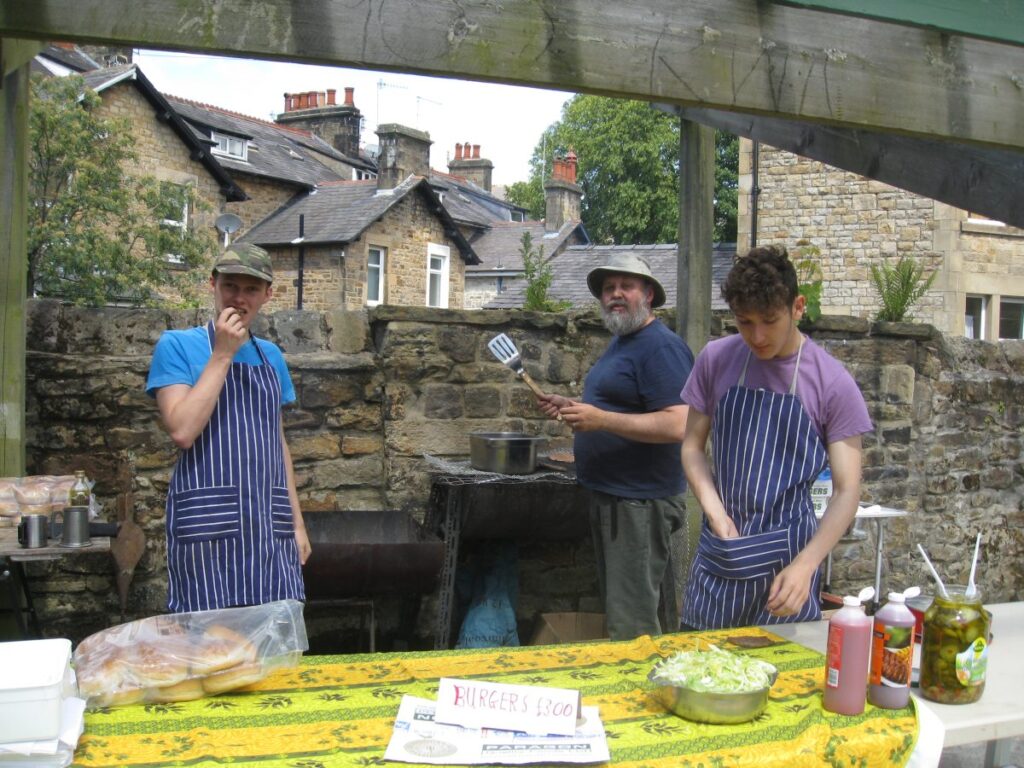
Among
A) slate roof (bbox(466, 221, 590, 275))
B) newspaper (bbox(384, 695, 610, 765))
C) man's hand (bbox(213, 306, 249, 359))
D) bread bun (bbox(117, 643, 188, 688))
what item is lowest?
newspaper (bbox(384, 695, 610, 765))

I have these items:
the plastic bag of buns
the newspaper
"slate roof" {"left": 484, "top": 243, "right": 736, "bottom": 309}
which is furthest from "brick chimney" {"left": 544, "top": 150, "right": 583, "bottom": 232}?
the newspaper

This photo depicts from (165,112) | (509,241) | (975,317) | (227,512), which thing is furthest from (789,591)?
(509,241)

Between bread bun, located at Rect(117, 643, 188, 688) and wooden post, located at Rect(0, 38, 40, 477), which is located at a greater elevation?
wooden post, located at Rect(0, 38, 40, 477)

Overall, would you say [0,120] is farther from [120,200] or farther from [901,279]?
[120,200]

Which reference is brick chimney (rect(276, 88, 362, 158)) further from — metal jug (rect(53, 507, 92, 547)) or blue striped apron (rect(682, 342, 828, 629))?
blue striped apron (rect(682, 342, 828, 629))

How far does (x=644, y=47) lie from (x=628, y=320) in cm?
148

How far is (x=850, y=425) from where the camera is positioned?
280 centimetres

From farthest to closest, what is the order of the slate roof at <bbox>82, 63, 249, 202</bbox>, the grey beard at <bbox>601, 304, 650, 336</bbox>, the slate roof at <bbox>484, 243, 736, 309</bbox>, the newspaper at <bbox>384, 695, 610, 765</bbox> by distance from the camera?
the slate roof at <bbox>82, 63, 249, 202</bbox>, the slate roof at <bbox>484, 243, 736, 309</bbox>, the grey beard at <bbox>601, 304, 650, 336</bbox>, the newspaper at <bbox>384, 695, 610, 765</bbox>

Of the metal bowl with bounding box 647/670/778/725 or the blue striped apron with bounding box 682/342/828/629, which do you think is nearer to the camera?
the metal bowl with bounding box 647/670/778/725

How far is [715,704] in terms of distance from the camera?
212 cm

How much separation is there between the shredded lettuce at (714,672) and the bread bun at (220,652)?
2.94 feet

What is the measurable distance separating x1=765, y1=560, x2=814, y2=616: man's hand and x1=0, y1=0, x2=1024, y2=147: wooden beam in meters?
1.23

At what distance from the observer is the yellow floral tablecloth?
1927mm

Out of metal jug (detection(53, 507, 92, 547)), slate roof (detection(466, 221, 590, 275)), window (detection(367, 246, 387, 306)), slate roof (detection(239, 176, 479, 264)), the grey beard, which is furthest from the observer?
slate roof (detection(466, 221, 590, 275))
